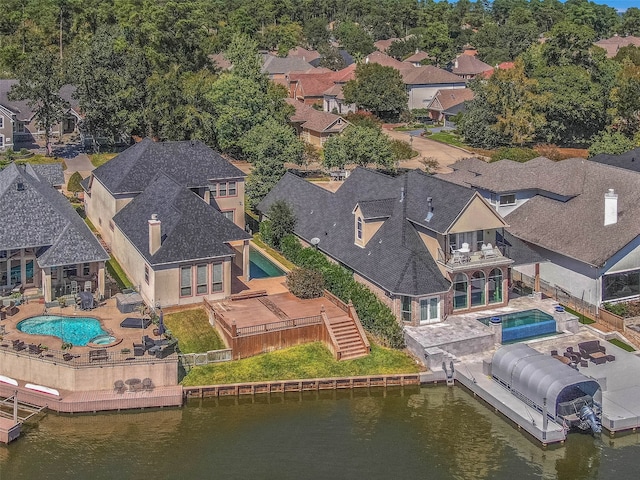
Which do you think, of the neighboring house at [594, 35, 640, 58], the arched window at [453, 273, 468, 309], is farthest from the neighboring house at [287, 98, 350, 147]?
the neighboring house at [594, 35, 640, 58]

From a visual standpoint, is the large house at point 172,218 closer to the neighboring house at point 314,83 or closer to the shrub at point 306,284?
the shrub at point 306,284

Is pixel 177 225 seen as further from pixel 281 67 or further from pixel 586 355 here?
pixel 281 67

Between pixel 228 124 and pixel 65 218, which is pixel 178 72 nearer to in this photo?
pixel 228 124

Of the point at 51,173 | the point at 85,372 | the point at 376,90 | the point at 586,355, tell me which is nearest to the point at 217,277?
the point at 85,372

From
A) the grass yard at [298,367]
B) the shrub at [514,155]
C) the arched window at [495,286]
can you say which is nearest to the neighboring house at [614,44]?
the shrub at [514,155]

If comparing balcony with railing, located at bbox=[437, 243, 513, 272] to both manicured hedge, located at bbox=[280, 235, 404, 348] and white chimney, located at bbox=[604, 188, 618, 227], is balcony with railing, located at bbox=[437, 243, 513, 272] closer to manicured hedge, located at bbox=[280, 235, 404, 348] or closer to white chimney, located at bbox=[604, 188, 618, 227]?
manicured hedge, located at bbox=[280, 235, 404, 348]

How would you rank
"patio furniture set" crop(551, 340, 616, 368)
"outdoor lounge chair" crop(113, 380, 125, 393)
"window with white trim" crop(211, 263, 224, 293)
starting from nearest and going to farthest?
"outdoor lounge chair" crop(113, 380, 125, 393), "patio furniture set" crop(551, 340, 616, 368), "window with white trim" crop(211, 263, 224, 293)

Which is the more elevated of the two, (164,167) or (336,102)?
(336,102)
